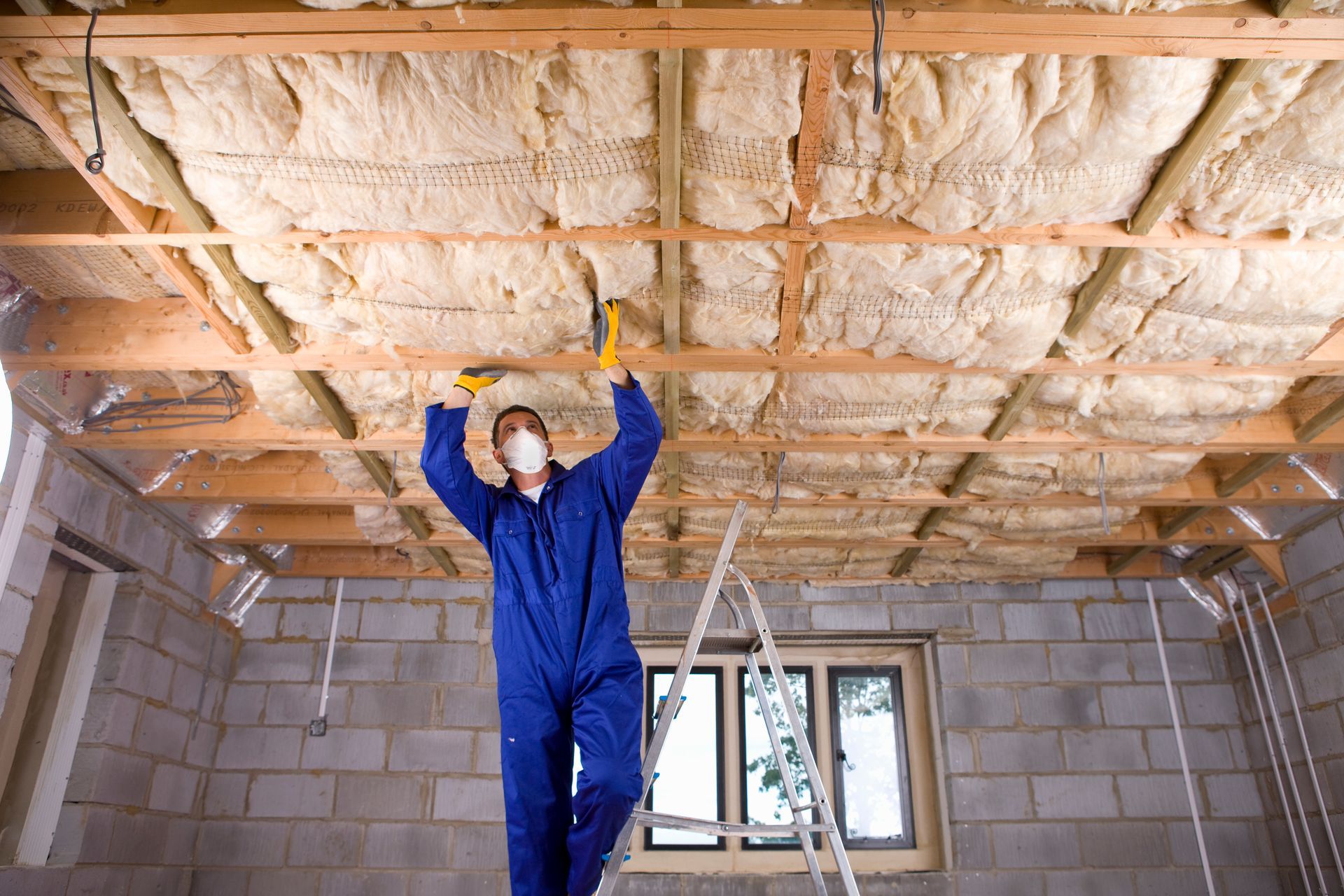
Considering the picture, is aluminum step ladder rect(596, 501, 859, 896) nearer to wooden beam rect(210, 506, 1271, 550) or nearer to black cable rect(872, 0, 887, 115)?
black cable rect(872, 0, 887, 115)

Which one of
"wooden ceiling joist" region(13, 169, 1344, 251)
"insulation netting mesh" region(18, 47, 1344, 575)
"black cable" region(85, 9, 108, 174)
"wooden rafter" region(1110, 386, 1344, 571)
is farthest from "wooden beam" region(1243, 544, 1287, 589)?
"black cable" region(85, 9, 108, 174)

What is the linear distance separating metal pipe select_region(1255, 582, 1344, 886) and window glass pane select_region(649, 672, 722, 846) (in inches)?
112

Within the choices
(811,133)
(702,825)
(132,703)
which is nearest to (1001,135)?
(811,133)

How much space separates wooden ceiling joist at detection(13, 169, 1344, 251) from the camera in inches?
99.6

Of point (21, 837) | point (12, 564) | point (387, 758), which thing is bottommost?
point (21, 837)

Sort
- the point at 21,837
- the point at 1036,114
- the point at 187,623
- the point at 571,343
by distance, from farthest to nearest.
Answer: the point at 187,623 → the point at 21,837 → the point at 571,343 → the point at 1036,114

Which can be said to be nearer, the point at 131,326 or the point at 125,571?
the point at 131,326

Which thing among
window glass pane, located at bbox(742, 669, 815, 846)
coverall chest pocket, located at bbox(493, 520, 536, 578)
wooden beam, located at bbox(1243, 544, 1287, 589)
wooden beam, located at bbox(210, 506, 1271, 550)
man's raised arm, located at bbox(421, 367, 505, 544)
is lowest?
window glass pane, located at bbox(742, 669, 815, 846)

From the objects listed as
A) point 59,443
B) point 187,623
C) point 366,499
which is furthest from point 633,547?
point 59,443

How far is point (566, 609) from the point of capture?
2463 mm

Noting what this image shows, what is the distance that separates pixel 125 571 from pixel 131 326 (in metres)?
1.62

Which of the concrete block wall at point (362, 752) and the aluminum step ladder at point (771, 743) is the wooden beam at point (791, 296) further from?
the concrete block wall at point (362, 752)

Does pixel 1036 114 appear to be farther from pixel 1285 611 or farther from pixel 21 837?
pixel 21 837

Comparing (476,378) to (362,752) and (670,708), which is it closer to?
(670,708)
